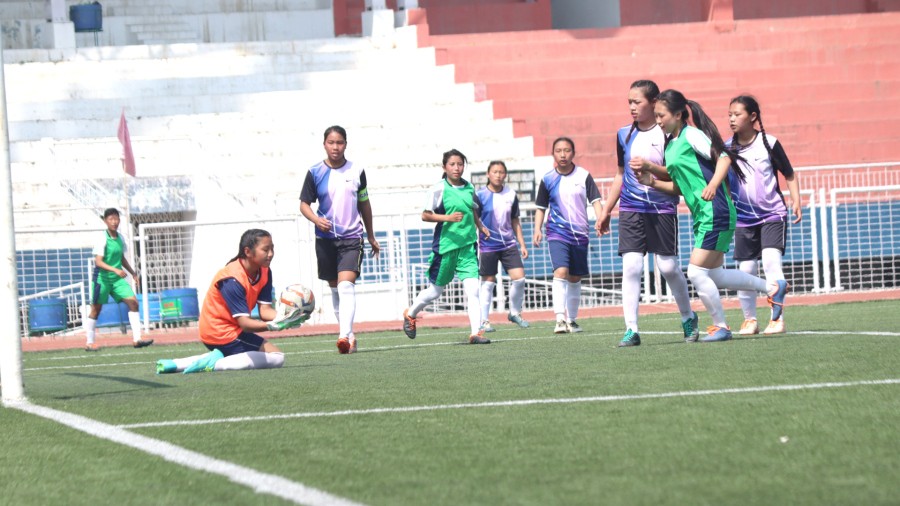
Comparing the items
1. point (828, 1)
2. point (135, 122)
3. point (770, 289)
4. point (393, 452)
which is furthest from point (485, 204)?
point (828, 1)

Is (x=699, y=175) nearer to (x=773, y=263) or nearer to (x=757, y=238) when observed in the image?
(x=773, y=263)

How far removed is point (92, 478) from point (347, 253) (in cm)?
704

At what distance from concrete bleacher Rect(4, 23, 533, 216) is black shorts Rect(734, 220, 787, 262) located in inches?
408

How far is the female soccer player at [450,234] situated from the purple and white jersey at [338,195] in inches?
31.0

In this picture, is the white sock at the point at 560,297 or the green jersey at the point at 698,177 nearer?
the green jersey at the point at 698,177

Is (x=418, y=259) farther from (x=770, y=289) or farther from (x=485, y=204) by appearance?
(x=770, y=289)

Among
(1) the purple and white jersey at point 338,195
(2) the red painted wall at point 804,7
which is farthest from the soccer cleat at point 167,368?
(2) the red painted wall at point 804,7

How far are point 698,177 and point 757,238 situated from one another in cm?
190

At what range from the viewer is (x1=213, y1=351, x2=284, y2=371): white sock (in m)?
10.1

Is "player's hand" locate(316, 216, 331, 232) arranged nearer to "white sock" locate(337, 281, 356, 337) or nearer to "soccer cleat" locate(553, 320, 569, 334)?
"white sock" locate(337, 281, 356, 337)

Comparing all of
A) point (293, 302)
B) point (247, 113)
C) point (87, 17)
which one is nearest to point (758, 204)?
point (293, 302)

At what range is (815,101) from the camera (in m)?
27.9

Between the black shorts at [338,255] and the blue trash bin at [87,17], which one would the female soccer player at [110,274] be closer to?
the black shorts at [338,255]

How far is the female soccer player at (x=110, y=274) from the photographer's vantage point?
17016mm
